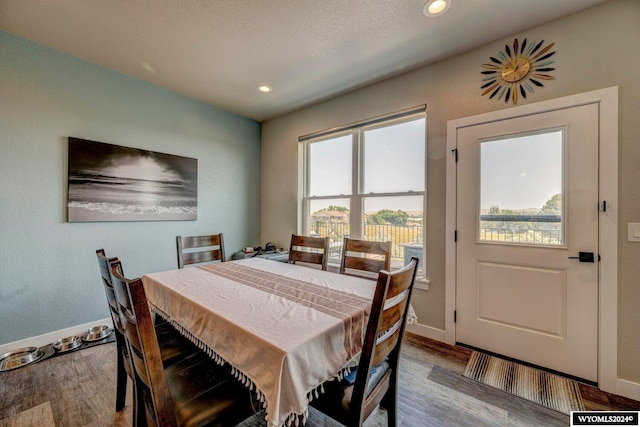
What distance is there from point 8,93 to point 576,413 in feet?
16.0

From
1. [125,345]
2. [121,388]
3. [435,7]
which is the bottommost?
[121,388]

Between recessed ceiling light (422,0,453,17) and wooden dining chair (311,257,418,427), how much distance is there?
1.87m

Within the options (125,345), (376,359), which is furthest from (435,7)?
(125,345)

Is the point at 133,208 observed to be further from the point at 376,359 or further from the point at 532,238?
the point at 532,238

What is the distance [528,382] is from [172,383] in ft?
7.73

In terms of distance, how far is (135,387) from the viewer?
1156 mm

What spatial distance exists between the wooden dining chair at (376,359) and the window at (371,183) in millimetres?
1651

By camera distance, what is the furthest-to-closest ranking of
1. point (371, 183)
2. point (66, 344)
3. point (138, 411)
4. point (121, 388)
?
point (371, 183) → point (66, 344) → point (121, 388) → point (138, 411)

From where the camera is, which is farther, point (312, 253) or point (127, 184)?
point (127, 184)

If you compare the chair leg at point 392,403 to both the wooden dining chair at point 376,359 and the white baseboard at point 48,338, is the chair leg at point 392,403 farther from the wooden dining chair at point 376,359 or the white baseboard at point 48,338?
the white baseboard at point 48,338

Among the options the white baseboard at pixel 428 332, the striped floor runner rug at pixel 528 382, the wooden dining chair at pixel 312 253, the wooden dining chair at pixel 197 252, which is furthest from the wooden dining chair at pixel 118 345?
the white baseboard at pixel 428 332

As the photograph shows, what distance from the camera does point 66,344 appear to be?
230 centimetres

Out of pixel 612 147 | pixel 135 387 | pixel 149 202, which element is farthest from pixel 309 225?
pixel 612 147

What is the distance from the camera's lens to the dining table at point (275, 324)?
874 millimetres
